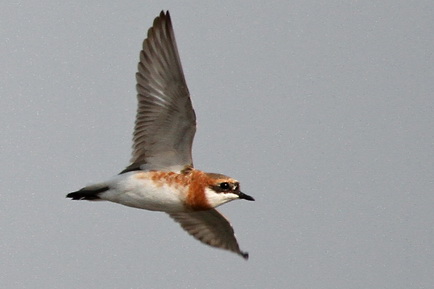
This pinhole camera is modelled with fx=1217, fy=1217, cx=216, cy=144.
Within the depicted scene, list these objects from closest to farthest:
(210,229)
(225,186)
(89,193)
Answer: (89,193) → (225,186) → (210,229)

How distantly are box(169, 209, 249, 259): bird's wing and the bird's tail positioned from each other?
289 centimetres

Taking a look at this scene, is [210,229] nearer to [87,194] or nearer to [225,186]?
[225,186]

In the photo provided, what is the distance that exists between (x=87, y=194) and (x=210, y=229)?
361 cm

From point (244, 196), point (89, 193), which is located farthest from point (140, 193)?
point (244, 196)

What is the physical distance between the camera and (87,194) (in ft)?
72.7

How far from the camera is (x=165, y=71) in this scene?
73.2 feet

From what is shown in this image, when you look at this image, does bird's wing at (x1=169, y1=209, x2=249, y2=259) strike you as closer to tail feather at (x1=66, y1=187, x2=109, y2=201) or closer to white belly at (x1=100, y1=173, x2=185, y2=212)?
white belly at (x1=100, y1=173, x2=185, y2=212)

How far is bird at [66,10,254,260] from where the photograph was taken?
22125 mm

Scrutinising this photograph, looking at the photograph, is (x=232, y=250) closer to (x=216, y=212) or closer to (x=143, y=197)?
(x=216, y=212)

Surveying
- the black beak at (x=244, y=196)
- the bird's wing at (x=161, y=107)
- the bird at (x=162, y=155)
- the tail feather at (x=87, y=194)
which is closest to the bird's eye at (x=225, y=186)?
the bird at (x=162, y=155)

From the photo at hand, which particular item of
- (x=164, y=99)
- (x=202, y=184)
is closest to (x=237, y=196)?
(x=202, y=184)

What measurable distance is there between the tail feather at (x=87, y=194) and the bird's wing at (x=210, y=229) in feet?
9.47

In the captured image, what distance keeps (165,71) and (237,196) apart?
→ 2654 mm

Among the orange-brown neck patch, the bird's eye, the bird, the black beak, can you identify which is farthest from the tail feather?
the black beak
